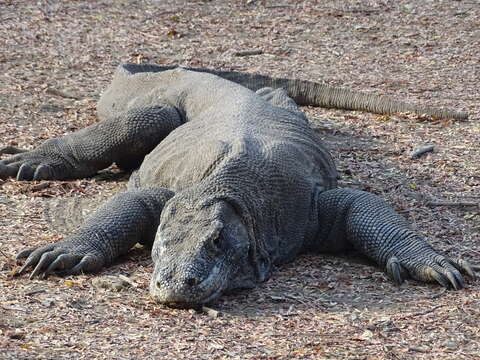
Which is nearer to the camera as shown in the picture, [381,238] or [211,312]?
[211,312]

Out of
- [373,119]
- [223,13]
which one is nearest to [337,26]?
[223,13]

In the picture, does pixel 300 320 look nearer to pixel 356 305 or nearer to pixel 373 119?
pixel 356 305

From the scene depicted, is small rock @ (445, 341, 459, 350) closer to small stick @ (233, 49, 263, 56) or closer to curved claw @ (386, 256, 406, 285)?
curved claw @ (386, 256, 406, 285)

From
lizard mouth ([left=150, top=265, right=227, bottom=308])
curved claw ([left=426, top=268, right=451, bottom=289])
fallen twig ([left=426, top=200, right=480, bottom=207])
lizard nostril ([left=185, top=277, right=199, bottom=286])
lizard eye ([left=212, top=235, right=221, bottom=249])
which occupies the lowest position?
fallen twig ([left=426, top=200, right=480, bottom=207])

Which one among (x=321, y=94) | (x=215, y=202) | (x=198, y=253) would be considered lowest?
(x=321, y=94)

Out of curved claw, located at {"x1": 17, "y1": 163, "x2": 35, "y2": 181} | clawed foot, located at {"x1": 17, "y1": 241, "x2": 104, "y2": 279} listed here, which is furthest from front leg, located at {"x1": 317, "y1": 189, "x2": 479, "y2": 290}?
curved claw, located at {"x1": 17, "y1": 163, "x2": 35, "y2": 181}

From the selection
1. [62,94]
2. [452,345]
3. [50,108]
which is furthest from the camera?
[62,94]

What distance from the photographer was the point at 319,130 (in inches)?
360

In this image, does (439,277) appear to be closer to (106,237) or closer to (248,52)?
(106,237)

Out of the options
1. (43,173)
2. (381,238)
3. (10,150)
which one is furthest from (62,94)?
(381,238)

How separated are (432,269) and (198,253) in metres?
1.44

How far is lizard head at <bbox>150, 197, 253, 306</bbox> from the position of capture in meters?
4.96

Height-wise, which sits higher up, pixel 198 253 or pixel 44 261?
pixel 198 253

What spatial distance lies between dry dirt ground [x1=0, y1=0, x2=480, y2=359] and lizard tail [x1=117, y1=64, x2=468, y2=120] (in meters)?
0.15
